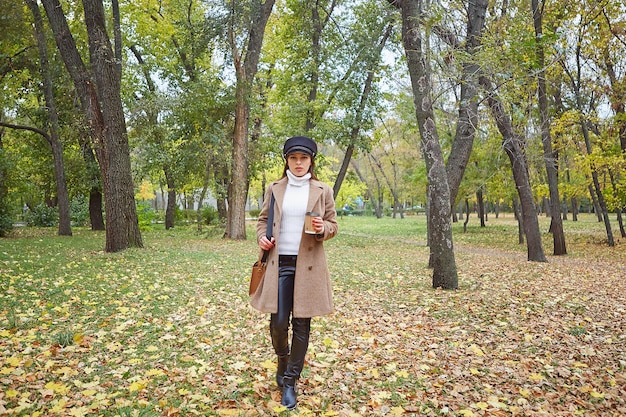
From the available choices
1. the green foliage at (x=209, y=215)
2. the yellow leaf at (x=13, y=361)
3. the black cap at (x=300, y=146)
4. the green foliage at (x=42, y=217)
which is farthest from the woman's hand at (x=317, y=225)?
the green foliage at (x=42, y=217)

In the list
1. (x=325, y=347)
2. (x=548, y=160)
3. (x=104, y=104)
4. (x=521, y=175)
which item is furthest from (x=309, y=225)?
(x=548, y=160)

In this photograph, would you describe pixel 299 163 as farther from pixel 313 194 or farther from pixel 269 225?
pixel 269 225

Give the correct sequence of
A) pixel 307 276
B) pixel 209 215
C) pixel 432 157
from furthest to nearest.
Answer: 1. pixel 209 215
2. pixel 432 157
3. pixel 307 276

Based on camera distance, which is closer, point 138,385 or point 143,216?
point 138,385

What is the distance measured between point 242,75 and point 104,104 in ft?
20.8

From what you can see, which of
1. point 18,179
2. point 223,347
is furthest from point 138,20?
point 223,347

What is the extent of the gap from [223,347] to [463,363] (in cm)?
251

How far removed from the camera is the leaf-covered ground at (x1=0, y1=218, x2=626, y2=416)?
3.56 metres

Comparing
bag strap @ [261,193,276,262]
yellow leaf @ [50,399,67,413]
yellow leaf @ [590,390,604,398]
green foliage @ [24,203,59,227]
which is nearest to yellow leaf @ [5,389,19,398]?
yellow leaf @ [50,399,67,413]

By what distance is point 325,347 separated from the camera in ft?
16.1

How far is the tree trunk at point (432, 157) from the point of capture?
7.80 meters

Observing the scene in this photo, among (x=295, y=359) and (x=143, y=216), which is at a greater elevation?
(x=143, y=216)

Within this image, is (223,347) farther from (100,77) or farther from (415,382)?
(100,77)

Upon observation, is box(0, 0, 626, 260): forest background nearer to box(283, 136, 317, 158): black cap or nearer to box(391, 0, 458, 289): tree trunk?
box(391, 0, 458, 289): tree trunk
